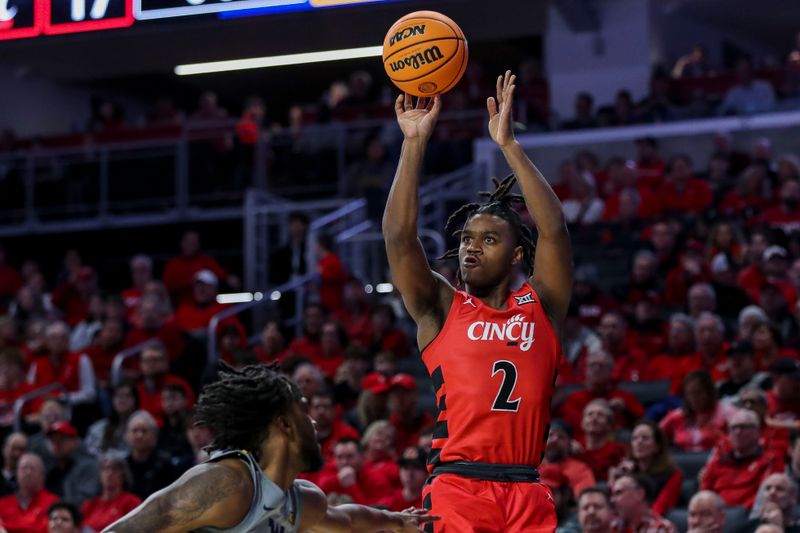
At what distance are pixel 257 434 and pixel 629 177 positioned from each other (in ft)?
34.3

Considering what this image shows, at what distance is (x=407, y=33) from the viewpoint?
615 cm

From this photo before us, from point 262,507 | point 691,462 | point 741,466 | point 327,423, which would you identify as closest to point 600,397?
point 691,462

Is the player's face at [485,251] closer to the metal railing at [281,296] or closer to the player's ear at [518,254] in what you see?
the player's ear at [518,254]

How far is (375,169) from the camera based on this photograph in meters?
16.4

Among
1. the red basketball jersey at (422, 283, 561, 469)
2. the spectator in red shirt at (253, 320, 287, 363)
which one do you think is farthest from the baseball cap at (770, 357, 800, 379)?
the spectator in red shirt at (253, 320, 287, 363)

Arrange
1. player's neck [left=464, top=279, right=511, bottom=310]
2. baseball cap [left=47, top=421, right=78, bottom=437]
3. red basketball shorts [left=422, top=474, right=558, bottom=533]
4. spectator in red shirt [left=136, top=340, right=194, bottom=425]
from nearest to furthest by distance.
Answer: red basketball shorts [left=422, top=474, right=558, bottom=533] → player's neck [left=464, top=279, right=511, bottom=310] → baseball cap [left=47, top=421, right=78, bottom=437] → spectator in red shirt [left=136, top=340, right=194, bottom=425]

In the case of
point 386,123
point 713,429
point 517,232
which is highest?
point 386,123

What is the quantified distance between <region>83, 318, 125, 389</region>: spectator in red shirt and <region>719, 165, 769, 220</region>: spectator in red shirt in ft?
19.6

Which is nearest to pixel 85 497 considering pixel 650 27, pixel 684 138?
pixel 684 138

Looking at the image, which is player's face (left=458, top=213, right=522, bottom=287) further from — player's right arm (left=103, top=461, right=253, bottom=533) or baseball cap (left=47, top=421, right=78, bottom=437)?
baseball cap (left=47, top=421, right=78, bottom=437)

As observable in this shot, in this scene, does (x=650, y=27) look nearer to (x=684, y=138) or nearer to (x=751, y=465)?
(x=684, y=138)

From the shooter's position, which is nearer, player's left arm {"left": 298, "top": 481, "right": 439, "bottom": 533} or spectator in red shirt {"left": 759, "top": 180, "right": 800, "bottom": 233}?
player's left arm {"left": 298, "top": 481, "right": 439, "bottom": 533}

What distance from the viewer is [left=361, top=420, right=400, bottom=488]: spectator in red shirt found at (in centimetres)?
1003

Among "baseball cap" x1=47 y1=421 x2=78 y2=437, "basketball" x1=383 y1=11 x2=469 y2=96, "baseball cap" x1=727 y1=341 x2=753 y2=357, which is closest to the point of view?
"basketball" x1=383 y1=11 x2=469 y2=96
